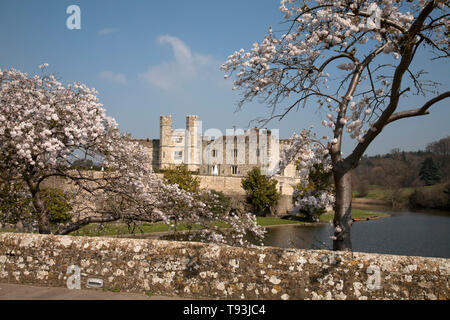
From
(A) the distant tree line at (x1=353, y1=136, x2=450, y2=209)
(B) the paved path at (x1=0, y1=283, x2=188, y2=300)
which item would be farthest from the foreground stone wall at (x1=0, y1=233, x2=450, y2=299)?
(A) the distant tree line at (x1=353, y1=136, x2=450, y2=209)

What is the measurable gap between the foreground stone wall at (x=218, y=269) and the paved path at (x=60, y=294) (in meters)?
0.09

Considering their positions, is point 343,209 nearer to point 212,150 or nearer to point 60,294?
point 60,294

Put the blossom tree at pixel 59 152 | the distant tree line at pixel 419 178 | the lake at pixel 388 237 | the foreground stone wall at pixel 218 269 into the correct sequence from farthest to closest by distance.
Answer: the distant tree line at pixel 419 178 → the lake at pixel 388 237 → the blossom tree at pixel 59 152 → the foreground stone wall at pixel 218 269

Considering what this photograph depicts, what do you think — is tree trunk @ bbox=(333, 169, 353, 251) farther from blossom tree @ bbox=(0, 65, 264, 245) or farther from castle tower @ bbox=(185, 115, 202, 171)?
castle tower @ bbox=(185, 115, 202, 171)

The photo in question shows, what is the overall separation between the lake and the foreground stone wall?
1317 centimetres

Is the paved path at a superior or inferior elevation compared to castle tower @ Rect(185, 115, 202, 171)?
inferior

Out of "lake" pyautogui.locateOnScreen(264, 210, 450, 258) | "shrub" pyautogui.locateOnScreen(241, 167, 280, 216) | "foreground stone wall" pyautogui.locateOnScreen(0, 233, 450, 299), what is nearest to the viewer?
"foreground stone wall" pyautogui.locateOnScreen(0, 233, 450, 299)

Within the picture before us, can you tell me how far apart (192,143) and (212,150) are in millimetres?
2335

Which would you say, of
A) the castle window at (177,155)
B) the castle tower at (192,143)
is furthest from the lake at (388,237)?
the castle window at (177,155)

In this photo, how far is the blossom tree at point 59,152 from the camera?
6.59 m

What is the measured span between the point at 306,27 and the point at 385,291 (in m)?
4.16

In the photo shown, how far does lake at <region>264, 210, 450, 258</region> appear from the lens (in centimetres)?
2027

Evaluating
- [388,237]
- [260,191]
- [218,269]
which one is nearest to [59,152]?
[218,269]

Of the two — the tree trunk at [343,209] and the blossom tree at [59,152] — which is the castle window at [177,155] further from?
the tree trunk at [343,209]
